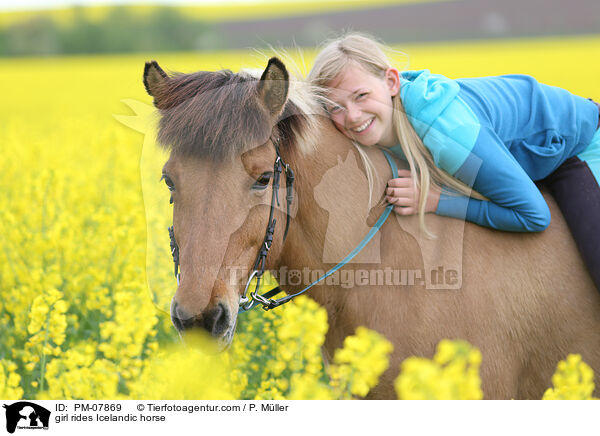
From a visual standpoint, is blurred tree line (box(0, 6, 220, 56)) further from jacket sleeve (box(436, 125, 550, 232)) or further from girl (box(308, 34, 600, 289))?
jacket sleeve (box(436, 125, 550, 232))

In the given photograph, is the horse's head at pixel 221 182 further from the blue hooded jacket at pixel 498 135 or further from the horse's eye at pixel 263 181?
the blue hooded jacket at pixel 498 135

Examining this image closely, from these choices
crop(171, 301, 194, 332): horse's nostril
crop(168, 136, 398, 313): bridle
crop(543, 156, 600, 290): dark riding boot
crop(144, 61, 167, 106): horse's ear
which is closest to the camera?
crop(171, 301, 194, 332): horse's nostril

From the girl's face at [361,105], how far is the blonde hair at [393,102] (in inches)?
1.4

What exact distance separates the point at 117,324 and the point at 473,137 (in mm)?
2000

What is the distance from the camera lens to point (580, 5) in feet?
82.2

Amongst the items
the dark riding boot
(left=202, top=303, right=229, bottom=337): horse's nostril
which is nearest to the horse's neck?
(left=202, top=303, right=229, bottom=337): horse's nostril

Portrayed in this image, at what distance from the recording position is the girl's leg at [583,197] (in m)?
2.86

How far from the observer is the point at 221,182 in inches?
96.3

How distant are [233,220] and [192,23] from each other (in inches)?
1389

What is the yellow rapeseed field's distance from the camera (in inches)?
80.4

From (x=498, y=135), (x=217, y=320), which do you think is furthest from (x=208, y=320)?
(x=498, y=135)

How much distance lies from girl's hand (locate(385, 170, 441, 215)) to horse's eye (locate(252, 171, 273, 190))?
0.68m
